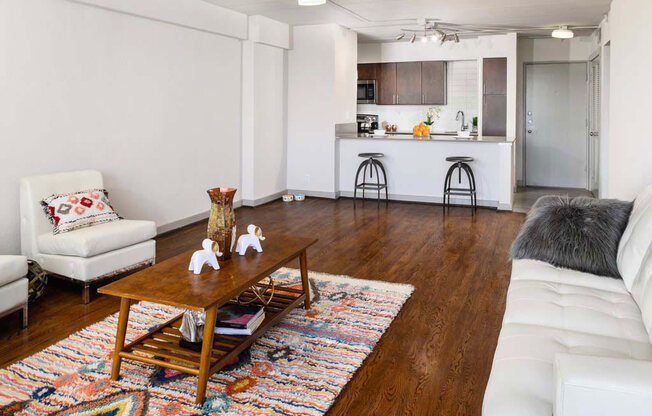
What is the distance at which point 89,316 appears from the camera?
3.57 metres

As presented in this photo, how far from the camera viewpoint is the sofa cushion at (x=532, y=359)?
66.4 inches

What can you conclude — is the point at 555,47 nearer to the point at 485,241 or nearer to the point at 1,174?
the point at 485,241

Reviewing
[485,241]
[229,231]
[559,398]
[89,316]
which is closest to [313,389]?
[229,231]

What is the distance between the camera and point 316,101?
8.12 m

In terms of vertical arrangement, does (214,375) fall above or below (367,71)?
below

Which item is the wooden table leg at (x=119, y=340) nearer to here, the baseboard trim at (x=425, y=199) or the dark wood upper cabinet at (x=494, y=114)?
the baseboard trim at (x=425, y=199)

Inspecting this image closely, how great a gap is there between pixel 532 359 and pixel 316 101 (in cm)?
657

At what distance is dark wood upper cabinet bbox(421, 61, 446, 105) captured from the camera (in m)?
9.85

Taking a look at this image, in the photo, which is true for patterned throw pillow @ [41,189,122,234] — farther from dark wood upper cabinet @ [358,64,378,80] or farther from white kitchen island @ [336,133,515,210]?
dark wood upper cabinet @ [358,64,378,80]

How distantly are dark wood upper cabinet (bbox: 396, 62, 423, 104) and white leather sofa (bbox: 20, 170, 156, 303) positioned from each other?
671cm

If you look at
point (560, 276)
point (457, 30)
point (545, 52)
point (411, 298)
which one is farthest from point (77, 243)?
point (545, 52)

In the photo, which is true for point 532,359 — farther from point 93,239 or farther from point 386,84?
point 386,84

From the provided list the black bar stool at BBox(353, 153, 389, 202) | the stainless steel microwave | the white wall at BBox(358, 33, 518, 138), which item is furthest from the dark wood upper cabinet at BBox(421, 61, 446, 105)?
the black bar stool at BBox(353, 153, 389, 202)

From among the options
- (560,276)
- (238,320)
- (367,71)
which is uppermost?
(367,71)
